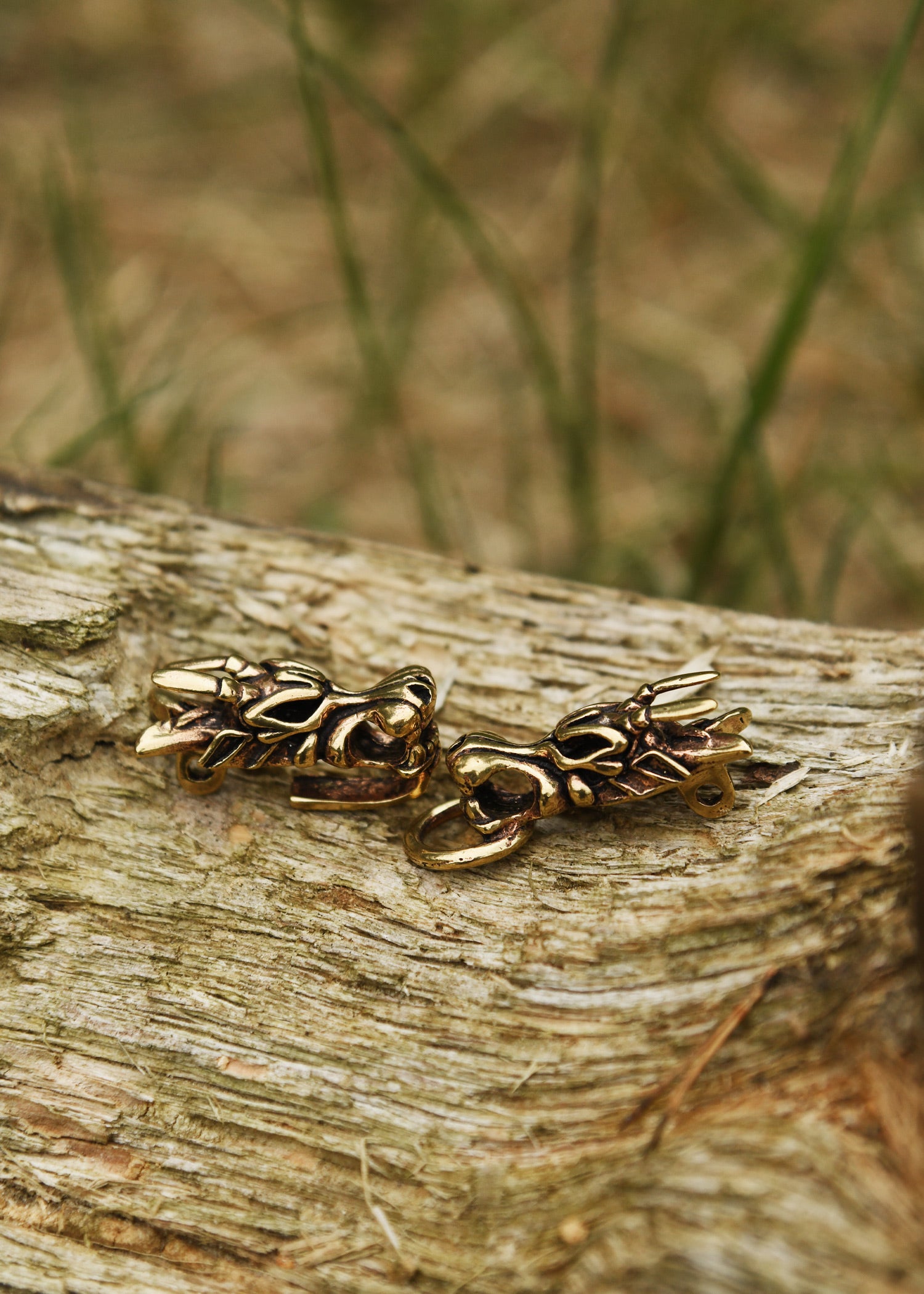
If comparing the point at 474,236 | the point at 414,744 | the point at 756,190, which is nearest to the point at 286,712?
the point at 414,744

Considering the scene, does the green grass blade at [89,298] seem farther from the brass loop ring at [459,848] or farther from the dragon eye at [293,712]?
the brass loop ring at [459,848]

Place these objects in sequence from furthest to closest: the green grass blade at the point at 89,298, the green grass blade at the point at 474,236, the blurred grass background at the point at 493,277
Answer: the blurred grass background at the point at 493,277, the green grass blade at the point at 89,298, the green grass blade at the point at 474,236

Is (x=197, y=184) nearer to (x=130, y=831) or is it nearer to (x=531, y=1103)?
(x=130, y=831)

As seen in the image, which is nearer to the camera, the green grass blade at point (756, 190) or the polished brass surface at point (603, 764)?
the polished brass surface at point (603, 764)

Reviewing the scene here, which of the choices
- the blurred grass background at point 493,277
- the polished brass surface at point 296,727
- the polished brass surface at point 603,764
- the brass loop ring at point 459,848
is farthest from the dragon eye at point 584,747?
the blurred grass background at point 493,277

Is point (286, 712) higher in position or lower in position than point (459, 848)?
higher

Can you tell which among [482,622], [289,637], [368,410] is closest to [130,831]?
[289,637]

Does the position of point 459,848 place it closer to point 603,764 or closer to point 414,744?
point 414,744
